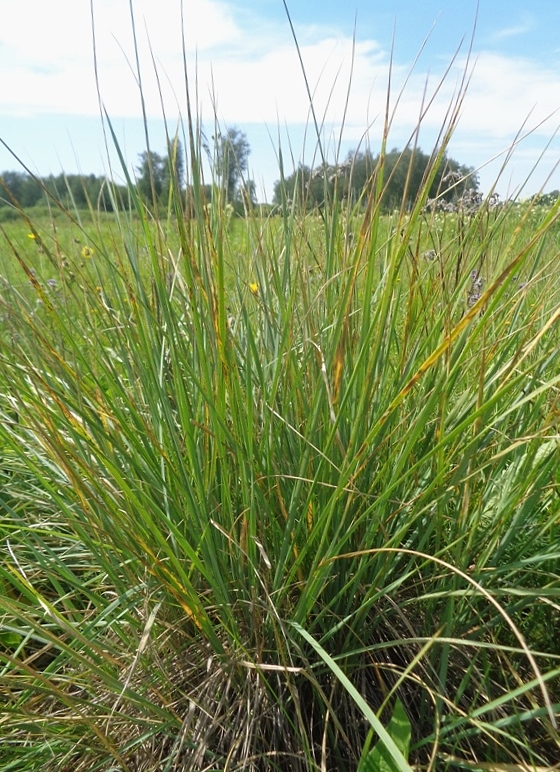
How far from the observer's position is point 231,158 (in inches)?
55.0

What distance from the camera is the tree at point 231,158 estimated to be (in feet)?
3.77

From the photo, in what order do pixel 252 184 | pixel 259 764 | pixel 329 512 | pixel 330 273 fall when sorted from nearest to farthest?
1. pixel 329 512
2. pixel 259 764
3. pixel 330 273
4. pixel 252 184

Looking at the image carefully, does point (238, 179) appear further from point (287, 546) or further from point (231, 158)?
point (287, 546)

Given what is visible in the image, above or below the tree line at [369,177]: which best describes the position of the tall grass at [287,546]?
A: below

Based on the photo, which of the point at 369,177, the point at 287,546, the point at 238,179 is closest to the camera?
the point at 287,546

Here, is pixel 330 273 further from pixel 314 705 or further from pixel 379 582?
pixel 314 705

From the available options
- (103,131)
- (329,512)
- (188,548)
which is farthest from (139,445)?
(103,131)

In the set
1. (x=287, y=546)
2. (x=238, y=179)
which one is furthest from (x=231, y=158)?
(x=287, y=546)

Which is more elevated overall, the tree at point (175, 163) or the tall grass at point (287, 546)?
the tree at point (175, 163)

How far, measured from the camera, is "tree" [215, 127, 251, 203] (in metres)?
1.15

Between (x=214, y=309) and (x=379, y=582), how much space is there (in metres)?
0.43

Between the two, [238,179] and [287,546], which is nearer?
[287,546]

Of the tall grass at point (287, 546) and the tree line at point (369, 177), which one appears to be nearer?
the tall grass at point (287, 546)

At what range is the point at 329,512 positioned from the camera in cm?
80
